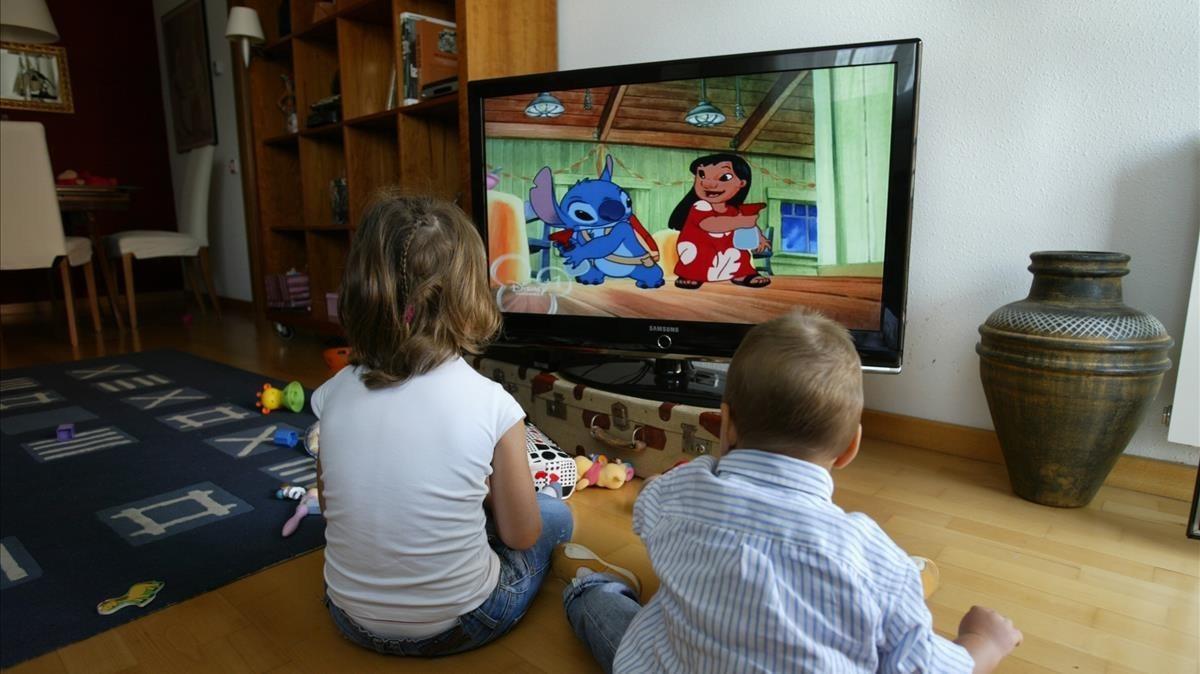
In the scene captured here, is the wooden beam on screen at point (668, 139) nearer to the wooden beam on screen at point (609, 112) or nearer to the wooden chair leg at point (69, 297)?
the wooden beam on screen at point (609, 112)

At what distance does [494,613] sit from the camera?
3.33 feet

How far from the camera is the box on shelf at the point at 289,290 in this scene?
348cm

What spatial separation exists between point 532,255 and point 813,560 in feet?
4.66

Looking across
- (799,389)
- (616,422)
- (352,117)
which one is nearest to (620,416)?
(616,422)

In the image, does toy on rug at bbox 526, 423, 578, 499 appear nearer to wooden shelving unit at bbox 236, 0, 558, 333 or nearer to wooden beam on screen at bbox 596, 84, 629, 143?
wooden beam on screen at bbox 596, 84, 629, 143

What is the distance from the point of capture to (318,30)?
3121 mm

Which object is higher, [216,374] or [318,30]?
[318,30]

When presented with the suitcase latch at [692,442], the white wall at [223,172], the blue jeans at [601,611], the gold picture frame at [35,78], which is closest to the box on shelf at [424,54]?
the suitcase latch at [692,442]

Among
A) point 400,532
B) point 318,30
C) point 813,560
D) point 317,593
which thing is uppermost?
point 318,30

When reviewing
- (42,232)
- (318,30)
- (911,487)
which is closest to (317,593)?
(911,487)

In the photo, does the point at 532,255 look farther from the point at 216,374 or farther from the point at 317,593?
the point at 216,374

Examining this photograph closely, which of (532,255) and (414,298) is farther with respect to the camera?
(532,255)

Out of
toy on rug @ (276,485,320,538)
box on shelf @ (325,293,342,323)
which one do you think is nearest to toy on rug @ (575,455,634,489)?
toy on rug @ (276,485,320,538)

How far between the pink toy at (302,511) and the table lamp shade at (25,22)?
3743 millimetres
